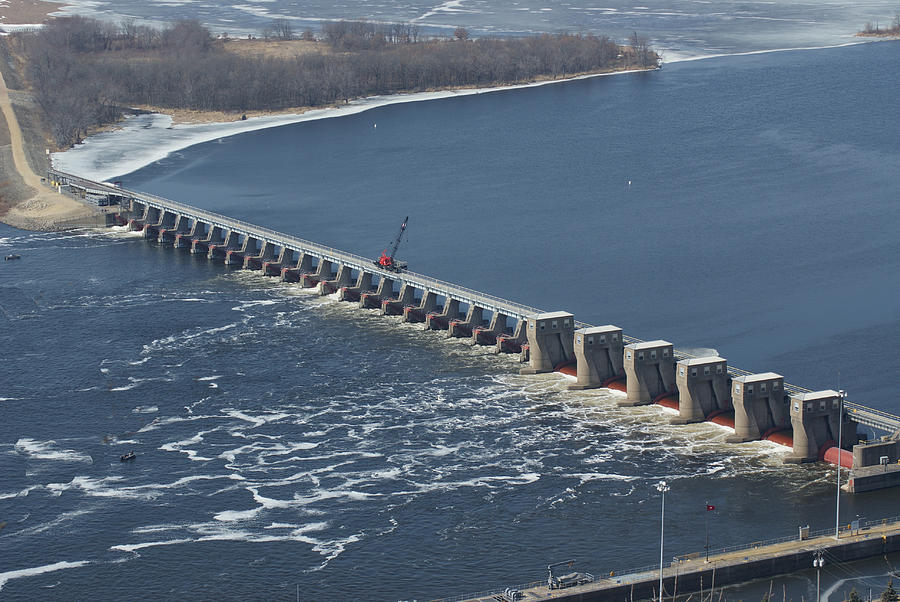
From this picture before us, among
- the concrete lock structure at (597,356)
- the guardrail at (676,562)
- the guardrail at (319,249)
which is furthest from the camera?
the guardrail at (319,249)

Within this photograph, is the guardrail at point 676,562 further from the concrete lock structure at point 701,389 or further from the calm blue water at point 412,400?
the concrete lock structure at point 701,389

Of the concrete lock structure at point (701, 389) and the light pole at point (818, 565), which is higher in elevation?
the concrete lock structure at point (701, 389)

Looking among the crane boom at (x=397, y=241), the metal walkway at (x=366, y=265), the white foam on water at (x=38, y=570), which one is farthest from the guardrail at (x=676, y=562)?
the crane boom at (x=397, y=241)

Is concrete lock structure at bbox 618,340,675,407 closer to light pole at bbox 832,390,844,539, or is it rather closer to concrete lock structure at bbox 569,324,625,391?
concrete lock structure at bbox 569,324,625,391

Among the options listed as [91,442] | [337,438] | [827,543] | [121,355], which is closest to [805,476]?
[827,543]

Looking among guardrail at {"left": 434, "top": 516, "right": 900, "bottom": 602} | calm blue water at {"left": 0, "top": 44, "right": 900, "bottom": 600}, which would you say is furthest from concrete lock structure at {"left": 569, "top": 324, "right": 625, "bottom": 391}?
guardrail at {"left": 434, "top": 516, "right": 900, "bottom": 602}

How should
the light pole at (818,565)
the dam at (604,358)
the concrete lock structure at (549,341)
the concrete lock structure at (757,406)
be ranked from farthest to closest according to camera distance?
the concrete lock structure at (549,341) < the concrete lock structure at (757,406) < the dam at (604,358) < the light pole at (818,565)

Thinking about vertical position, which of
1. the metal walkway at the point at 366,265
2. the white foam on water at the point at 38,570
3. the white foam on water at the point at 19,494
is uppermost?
the metal walkway at the point at 366,265

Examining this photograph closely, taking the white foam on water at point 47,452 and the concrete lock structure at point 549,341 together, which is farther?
the concrete lock structure at point 549,341
